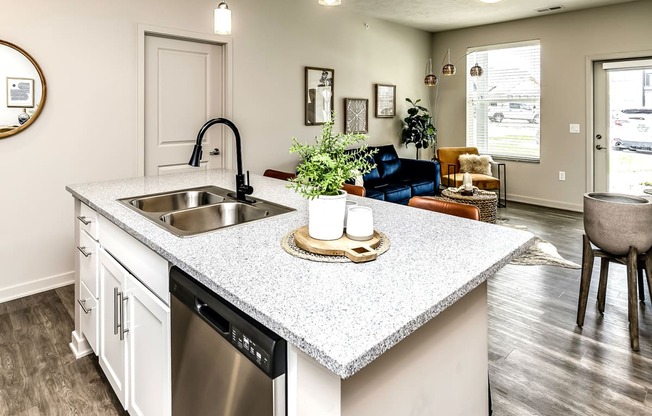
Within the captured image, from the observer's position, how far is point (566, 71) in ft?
19.2

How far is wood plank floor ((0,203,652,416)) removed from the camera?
193 centimetres

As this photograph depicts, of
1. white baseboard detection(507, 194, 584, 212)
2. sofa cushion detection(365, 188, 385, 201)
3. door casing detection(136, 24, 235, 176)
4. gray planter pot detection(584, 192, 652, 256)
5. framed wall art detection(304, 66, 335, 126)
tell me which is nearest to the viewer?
gray planter pot detection(584, 192, 652, 256)

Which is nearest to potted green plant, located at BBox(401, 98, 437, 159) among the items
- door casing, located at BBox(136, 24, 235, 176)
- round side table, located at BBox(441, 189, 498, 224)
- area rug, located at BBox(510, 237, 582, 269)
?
round side table, located at BBox(441, 189, 498, 224)

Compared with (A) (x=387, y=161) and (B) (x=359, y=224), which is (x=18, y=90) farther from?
(A) (x=387, y=161)

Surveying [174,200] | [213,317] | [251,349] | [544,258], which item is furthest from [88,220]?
[544,258]

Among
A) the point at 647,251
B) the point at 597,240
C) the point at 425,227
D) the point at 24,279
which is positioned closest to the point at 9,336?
the point at 24,279

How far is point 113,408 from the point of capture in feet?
6.32

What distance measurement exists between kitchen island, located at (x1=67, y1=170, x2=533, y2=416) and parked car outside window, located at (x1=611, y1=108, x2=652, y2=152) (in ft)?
17.1

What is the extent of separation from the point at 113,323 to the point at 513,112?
640cm

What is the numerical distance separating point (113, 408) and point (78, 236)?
0.93 m

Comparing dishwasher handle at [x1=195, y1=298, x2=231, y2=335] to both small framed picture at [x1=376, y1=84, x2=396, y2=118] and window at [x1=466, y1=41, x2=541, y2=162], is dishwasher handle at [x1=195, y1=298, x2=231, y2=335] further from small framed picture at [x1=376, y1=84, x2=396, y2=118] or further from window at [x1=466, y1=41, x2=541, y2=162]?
window at [x1=466, y1=41, x2=541, y2=162]

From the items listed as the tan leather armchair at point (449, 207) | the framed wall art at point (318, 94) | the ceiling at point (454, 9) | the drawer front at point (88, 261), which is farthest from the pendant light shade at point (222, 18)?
the ceiling at point (454, 9)

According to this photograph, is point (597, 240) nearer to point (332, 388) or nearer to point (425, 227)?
point (425, 227)

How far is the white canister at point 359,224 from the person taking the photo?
51.0 inches
